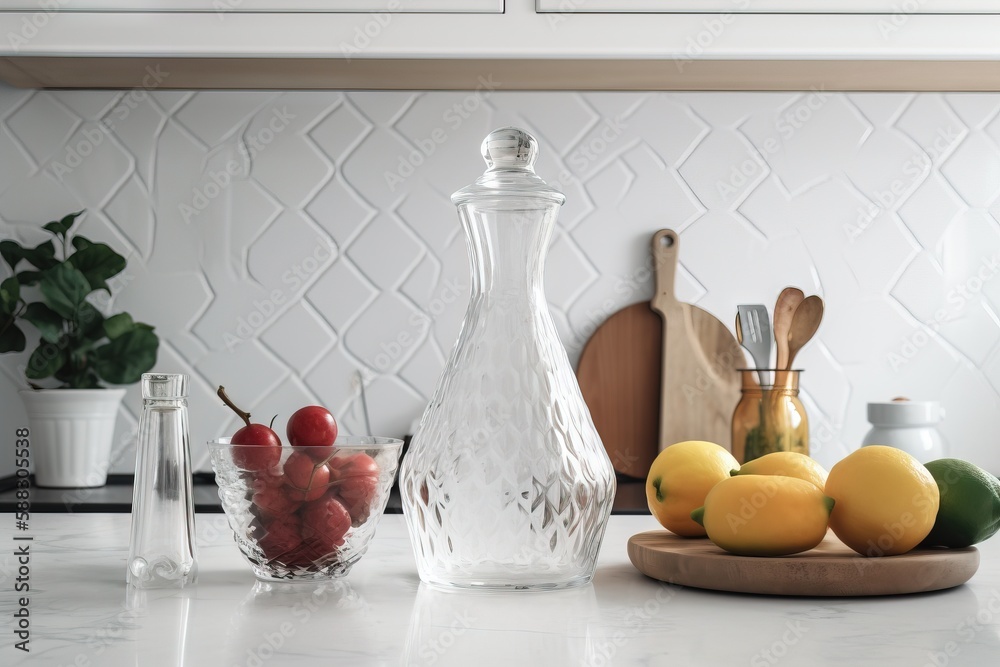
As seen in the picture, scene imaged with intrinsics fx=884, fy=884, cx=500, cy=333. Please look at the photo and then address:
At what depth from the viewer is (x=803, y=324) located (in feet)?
4.44

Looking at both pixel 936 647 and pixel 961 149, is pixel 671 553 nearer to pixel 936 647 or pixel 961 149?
pixel 936 647

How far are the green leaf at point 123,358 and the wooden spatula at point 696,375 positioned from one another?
0.89 m

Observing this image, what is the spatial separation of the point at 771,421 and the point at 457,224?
0.67 meters

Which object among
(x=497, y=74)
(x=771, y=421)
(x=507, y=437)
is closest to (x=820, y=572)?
(x=507, y=437)

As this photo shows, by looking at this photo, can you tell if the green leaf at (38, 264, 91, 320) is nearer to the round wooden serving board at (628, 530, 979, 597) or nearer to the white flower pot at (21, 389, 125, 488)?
the white flower pot at (21, 389, 125, 488)

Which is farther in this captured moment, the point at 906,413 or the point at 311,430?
the point at 906,413

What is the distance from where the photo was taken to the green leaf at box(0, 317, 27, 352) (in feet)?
4.93

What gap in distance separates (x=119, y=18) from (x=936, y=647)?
1197mm

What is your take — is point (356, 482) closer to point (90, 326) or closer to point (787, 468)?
point (787, 468)

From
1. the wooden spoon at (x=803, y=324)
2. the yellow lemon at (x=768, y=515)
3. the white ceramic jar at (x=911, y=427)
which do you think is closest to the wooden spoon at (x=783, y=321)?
the wooden spoon at (x=803, y=324)

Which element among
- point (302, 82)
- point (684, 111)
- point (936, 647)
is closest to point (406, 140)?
point (302, 82)

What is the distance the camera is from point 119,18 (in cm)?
120

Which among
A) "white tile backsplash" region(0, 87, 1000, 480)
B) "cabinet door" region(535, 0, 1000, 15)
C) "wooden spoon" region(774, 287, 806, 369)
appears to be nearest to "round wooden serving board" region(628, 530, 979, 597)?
"wooden spoon" region(774, 287, 806, 369)

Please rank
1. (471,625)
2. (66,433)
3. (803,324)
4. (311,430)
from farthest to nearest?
(66,433), (803,324), (311,430), (471,625)
